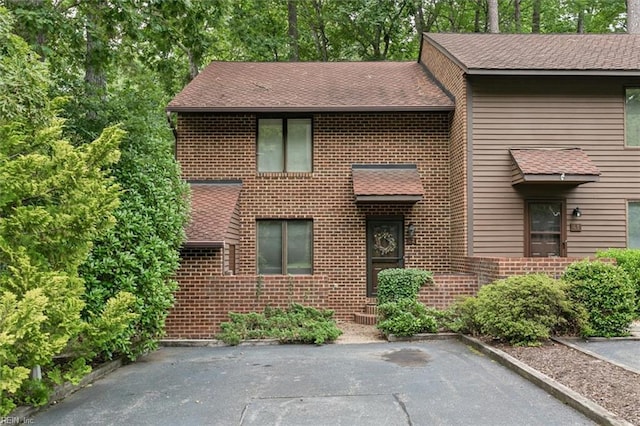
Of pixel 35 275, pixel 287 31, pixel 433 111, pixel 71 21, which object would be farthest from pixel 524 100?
pixel 287 31

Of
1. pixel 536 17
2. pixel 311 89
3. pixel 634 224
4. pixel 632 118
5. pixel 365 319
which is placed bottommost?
pixel 365 319

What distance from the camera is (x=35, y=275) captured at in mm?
5277

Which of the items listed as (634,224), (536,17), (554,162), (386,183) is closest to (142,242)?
(386,183)

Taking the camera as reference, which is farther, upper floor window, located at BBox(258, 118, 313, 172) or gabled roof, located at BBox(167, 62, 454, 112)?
upper floor window, located at BBox(258, 118, 313, 172)

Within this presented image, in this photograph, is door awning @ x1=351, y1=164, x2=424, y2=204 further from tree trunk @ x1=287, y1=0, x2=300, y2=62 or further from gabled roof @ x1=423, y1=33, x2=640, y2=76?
tree trunk @ x1=287, y1=0, x2=300, y2=62

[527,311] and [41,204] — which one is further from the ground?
[41,204]

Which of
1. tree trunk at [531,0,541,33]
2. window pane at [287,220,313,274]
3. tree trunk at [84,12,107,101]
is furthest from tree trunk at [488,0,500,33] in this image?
tree trunk at [84,12,107,101]

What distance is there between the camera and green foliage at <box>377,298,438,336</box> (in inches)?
400

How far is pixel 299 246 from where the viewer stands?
13523 millimetres

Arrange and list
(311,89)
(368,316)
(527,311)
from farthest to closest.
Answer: (311,89), (368,316), (527,311)

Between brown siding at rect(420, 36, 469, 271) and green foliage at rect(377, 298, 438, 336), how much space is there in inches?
96.1

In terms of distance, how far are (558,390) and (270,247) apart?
28.1 feet

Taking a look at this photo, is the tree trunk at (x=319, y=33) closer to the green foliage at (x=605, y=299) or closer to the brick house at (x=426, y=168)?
the brick house at (x=426, y=168)

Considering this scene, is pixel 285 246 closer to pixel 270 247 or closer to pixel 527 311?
pixel 270 247
